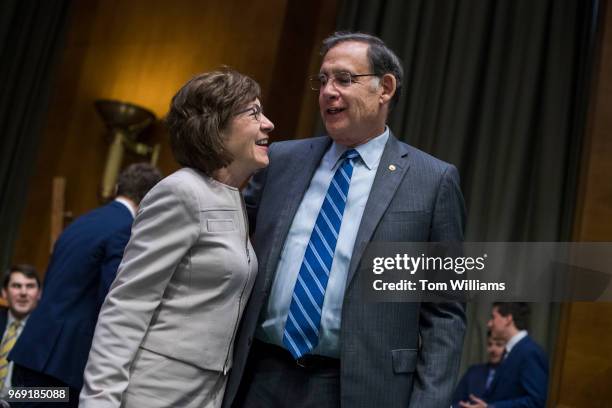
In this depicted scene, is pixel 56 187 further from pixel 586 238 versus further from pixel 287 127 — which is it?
pixel 586 238

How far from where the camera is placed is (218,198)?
6.41 ft

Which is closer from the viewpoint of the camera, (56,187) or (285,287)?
(285,287)

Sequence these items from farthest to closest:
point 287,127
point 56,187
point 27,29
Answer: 1. point 27,29
2. point 56,187
3. point 287,127

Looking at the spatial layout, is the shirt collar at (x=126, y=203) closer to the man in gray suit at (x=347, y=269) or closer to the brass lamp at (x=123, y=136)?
the man in gray suit at (x=347, y=269)

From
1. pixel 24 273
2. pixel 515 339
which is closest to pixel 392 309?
pixel 515 339

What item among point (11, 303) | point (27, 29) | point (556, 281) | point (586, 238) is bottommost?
point (11, 303)

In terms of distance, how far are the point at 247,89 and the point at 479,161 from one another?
10.0 feet

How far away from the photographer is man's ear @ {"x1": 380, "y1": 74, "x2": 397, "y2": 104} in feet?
7.27

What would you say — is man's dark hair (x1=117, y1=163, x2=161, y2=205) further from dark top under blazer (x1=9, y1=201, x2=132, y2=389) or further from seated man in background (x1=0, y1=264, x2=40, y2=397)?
seated man in background (x1=0, y1=264, x2=40, y2=397)

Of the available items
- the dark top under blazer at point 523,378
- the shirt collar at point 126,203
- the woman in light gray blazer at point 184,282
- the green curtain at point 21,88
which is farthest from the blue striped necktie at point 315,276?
the green curtain at point 21,88

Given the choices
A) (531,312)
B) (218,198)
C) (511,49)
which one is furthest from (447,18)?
(218,198)

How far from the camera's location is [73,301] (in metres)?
3.12

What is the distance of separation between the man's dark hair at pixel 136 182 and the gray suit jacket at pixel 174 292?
144cm

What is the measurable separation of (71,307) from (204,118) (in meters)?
1.47
